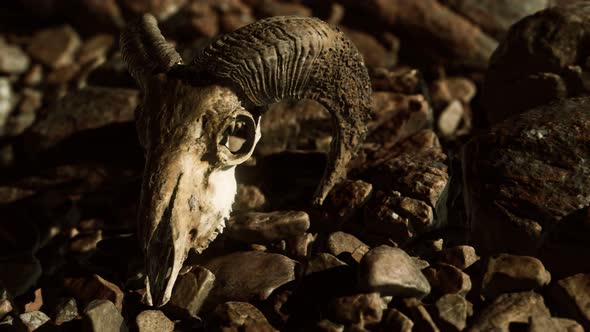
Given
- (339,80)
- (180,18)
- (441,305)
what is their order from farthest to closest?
(180,18) < (339,80) < (441,305)

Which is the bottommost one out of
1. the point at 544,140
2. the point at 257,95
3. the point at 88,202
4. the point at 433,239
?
the point at 88,202

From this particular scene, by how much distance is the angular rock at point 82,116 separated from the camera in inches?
183

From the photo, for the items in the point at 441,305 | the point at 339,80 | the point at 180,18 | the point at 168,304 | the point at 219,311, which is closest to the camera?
the point at 441,305

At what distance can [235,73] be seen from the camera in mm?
3045

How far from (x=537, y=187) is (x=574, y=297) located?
616mm

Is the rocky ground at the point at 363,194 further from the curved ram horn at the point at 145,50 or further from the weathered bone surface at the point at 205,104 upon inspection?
the curved ram horn at the point at 145,50

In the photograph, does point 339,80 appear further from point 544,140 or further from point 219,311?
point 219,311

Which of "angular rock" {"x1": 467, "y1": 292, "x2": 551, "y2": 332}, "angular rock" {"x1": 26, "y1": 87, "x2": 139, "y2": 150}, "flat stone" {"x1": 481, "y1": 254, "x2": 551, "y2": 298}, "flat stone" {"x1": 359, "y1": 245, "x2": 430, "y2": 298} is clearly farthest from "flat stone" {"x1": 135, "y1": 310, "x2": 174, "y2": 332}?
"angular rock" {"x1": 26, "y1": 87, "x2": 139, "y2": 150}

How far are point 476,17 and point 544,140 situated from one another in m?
2.77

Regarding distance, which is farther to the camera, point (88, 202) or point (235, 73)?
point (88, 202)

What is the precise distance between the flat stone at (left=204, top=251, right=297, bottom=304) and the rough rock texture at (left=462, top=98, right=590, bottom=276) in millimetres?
1159

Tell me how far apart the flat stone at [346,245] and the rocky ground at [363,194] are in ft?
0.04

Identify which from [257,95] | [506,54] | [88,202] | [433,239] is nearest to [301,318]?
[433,239]

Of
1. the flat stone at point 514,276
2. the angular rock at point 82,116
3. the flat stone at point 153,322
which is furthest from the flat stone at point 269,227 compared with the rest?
the angular rock at point 82,116
